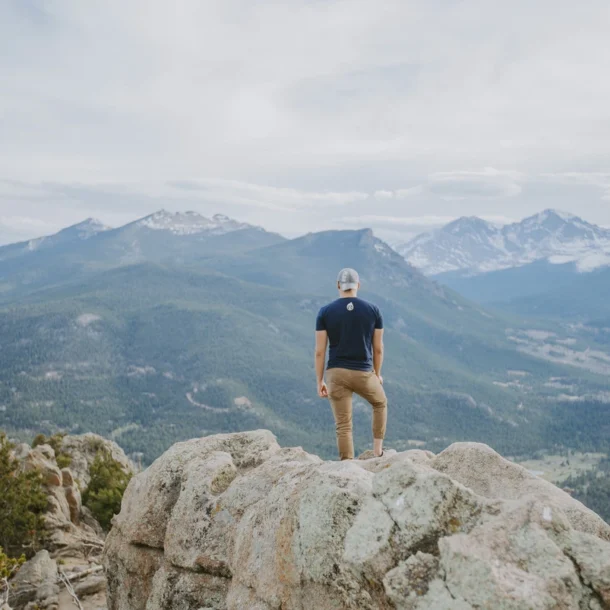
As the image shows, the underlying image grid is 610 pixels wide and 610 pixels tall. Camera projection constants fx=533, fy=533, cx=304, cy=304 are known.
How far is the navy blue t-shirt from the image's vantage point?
12102 mm

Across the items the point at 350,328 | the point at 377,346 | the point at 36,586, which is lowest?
the point at 36,586

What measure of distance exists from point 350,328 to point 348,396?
65.9 inches

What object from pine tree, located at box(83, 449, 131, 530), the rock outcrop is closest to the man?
the rock outcrop

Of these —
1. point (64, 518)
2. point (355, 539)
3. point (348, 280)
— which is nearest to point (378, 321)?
point (348, 280)

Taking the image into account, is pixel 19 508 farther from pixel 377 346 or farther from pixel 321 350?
pixel 377 346

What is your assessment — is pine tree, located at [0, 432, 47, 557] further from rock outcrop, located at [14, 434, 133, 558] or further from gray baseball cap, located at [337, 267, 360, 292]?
gray baseball cap, located at [337, 267, 360, 292]

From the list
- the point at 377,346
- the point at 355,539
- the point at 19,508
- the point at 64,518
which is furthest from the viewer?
the point at 64,518

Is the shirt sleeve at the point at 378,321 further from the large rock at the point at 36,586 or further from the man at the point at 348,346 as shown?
the large rock at the point at 36,586

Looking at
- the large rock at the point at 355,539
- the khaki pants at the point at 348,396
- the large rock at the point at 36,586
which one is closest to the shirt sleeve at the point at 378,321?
the khaki pants at the point at 348,396

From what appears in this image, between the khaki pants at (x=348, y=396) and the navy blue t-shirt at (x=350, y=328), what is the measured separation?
0.63 feet

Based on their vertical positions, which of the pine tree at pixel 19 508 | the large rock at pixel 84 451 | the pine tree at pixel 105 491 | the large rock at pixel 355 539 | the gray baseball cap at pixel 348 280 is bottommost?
the large rock at pixel 84 451

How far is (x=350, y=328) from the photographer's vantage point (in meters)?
12.1

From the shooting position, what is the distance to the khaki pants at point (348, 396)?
12234mm

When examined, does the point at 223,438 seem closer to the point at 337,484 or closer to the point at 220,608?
the point at 220,608
